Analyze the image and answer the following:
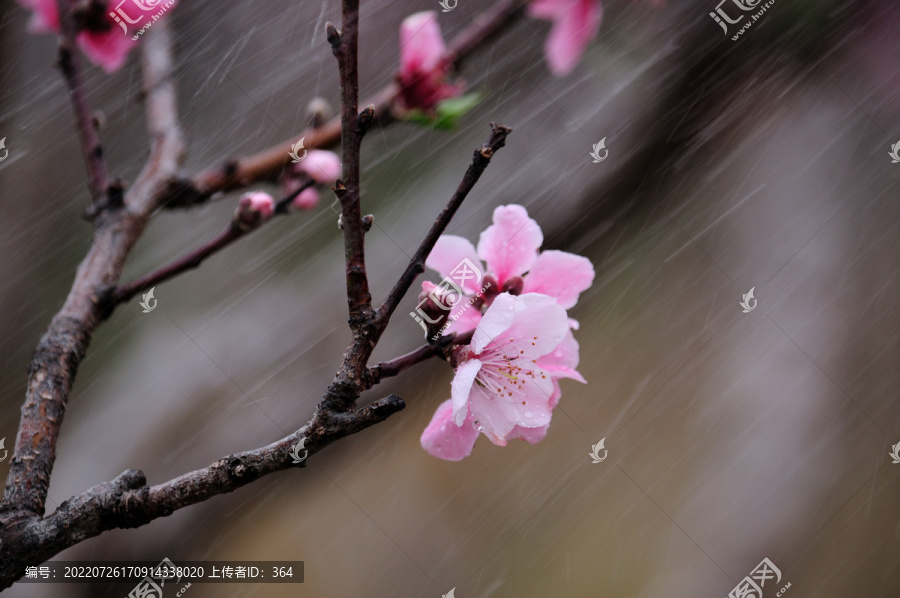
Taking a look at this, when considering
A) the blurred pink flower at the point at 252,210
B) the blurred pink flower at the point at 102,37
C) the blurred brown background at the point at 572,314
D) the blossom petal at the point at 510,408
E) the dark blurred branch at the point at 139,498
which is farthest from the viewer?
the blurred brown background at the point at 572,314

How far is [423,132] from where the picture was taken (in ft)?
3.53

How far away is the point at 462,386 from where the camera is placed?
1.28ft

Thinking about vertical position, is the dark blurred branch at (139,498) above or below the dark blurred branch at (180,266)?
below

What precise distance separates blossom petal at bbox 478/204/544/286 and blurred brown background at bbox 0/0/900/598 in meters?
0.28

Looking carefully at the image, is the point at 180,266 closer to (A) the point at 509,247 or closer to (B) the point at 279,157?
(B) the point at 279,157

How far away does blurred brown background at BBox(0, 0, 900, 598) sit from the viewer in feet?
2.94

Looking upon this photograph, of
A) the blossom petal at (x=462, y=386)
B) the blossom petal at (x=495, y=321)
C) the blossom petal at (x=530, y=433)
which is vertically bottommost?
the blossom petal at (x=530, y=433)

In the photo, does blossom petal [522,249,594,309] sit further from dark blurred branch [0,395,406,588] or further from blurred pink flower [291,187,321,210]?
blurred pink flower [291,187,321,210]

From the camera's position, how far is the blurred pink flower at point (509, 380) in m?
0.42

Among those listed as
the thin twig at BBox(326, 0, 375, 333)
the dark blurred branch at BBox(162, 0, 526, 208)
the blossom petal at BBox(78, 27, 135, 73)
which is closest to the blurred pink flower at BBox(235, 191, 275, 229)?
the dark blurred branch at BBox(162, 0, 526, 208)

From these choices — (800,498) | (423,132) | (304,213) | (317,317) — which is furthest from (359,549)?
(800,498)

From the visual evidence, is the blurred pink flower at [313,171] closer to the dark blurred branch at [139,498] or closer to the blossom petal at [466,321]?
the blossom petal at [466,321]

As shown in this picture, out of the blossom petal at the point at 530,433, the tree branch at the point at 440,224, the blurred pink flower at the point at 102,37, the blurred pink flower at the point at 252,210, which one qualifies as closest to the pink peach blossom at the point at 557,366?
the blossom petal at the point at 530,433

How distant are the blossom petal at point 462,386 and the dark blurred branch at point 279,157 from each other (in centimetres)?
34
